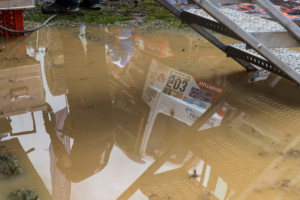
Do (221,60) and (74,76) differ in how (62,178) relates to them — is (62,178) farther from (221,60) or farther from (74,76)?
(221,60)

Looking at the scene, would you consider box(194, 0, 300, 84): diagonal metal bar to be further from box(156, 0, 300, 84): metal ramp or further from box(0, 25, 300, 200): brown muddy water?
box(0, 25, 300, 200): brown muddy water

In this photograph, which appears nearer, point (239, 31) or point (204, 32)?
point (239, 31)

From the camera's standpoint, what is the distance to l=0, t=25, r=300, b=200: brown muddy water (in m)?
2.13

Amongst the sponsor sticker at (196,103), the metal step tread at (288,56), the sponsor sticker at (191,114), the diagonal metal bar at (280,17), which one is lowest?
the sponsor sticker at (196,103)

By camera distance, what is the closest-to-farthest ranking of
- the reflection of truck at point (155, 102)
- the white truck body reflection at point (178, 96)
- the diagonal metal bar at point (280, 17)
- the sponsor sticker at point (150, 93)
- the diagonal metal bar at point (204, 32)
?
the reflection of truck at point (155, 102) → the diagonal metal bar at point (280, 17) → the white truck body reflection at point (178, 96) → the sponsor sticker at point (150, 93) → the diagonal metal bar at point (204, 32)

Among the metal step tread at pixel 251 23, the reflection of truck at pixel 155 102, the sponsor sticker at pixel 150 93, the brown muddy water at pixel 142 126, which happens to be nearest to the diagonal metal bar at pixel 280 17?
the metal step tread at pixel 251 23

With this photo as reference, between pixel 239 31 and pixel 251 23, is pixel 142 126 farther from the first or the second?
pixel 251 23

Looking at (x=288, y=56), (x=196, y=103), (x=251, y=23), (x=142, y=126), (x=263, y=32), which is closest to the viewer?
(x=142, y=126)

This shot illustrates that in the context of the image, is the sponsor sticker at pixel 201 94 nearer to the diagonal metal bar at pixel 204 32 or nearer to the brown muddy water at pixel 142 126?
the brown muddy water at pixel 142 126

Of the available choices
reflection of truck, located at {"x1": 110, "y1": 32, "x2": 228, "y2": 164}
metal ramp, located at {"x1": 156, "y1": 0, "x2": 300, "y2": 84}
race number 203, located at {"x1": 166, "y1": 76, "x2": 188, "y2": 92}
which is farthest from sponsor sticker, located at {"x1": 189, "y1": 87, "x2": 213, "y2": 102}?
metal ramp, located at {"x1": 156, "y1": 0, "x2": 300, "y2": 84}

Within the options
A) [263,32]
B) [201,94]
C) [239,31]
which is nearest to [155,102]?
[201,94]

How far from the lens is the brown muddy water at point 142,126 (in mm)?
2131

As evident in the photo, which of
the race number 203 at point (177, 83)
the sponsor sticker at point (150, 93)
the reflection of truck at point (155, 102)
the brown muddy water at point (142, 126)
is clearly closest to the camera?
the brown muddy water at point (142, 126)

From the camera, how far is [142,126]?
111 inches
